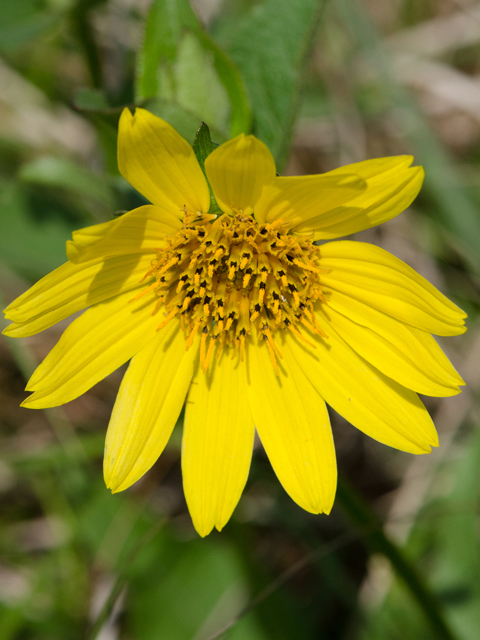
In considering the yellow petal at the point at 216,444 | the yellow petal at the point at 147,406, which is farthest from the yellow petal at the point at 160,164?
the yellow petal at the point at 216,444

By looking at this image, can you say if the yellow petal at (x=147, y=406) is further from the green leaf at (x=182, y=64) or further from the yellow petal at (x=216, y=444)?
the green leaf at (x=182, y=64)

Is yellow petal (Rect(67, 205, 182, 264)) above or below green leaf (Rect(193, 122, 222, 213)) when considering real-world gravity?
below

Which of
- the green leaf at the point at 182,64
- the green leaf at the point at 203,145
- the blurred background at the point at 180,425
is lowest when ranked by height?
the blurred background at the point at 180,425

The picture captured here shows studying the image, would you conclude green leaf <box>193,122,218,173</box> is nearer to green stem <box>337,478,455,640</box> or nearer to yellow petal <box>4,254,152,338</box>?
yellow petal <box>4,254,152,338</box>

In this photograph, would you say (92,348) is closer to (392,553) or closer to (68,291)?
(68,291)

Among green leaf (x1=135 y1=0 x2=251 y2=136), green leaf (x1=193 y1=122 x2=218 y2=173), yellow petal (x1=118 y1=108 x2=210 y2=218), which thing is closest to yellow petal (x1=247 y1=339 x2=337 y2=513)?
yellow petal (x1=118 y1=108 x2=210 y2=218)

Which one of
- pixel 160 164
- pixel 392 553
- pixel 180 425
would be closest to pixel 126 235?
pixel 160 164
